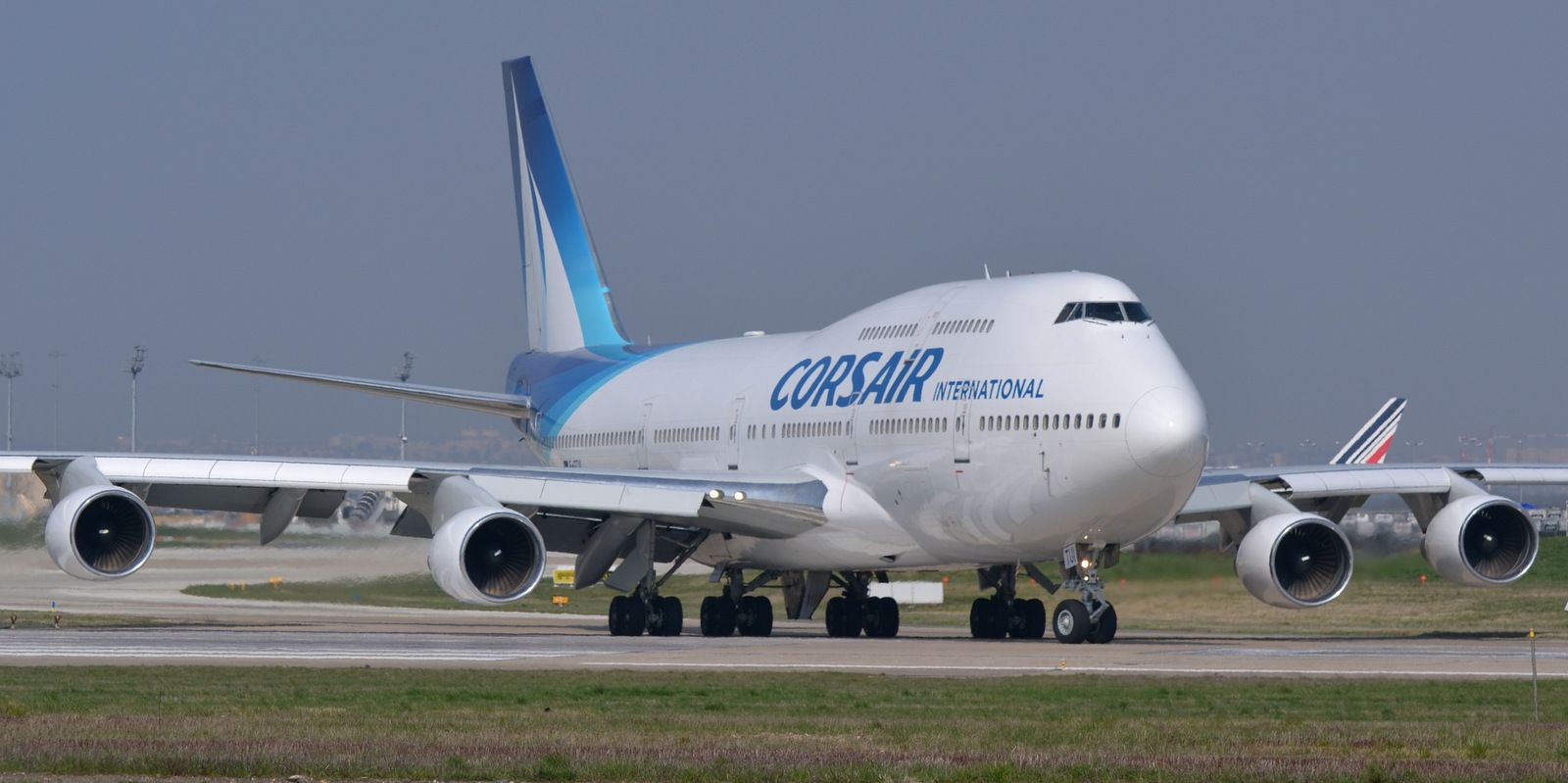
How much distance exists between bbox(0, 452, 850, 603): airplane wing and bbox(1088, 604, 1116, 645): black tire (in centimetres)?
471

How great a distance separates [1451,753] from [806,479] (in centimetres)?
1766

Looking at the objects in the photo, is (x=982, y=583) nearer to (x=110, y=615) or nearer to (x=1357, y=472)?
(x=1357, y=472)

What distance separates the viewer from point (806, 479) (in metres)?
30.4

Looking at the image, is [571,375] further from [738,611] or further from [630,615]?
[630,615]

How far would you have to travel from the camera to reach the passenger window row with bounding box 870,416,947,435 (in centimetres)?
2780

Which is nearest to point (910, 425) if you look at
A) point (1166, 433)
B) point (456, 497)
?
point (1166, 433)

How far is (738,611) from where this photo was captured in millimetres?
33219

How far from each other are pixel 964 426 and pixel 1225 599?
1192 cm

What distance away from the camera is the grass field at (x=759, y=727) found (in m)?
12.4

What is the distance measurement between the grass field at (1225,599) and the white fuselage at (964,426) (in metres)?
3.19

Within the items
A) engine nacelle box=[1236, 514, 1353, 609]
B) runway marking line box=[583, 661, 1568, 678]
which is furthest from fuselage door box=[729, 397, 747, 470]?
runway marking line box=[583, 661, 1568, 678]

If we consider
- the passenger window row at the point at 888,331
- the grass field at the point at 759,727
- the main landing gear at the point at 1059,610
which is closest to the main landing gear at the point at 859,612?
the main landing gear at the point at 1059,610

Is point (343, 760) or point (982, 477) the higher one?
point (982, 477)

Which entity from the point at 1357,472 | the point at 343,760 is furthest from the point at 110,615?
the point at 343,760
